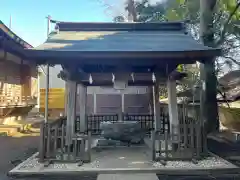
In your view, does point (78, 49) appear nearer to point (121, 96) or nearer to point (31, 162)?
point (31, 162)

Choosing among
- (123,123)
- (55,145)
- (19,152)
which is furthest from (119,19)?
(55,145)

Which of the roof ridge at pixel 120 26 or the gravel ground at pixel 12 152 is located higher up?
the roof ridge at pixel 120 26

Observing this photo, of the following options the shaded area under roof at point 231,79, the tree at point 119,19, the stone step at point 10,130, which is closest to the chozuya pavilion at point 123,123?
Answer: the shaded area under roof at point 231,79

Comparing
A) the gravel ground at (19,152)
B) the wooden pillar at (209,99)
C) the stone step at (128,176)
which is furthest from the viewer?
the wooden pillar at (209,99)

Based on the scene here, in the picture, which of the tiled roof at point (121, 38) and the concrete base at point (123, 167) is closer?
the concrete base at point (123, 167)

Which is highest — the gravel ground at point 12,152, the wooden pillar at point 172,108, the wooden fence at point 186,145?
the wooden pillar at point 172,108

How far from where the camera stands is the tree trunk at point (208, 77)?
9.36 meters

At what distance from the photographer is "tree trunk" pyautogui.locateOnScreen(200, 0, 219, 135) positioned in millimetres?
9359

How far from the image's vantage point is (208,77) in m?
9.88

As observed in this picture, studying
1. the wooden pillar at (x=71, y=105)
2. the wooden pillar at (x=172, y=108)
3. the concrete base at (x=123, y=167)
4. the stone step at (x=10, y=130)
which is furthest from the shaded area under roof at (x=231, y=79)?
the stone step at (x=10, y=130)

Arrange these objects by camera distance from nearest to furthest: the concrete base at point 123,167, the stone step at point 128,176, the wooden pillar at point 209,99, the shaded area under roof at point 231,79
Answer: the stone step at point 128,176 → the concrete base at point 123,167 → the wooden pillar at point 209,99 → the shaded area under roof at point 231,79

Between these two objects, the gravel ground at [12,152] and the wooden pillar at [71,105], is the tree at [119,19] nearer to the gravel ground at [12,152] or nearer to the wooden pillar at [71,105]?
the gravel ground at [12,152]

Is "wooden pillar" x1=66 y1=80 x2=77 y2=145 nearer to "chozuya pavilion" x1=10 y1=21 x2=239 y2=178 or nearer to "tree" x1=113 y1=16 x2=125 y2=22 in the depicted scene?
"chozuya pavilion" x1=10 y1=21 x2=239 y2=178

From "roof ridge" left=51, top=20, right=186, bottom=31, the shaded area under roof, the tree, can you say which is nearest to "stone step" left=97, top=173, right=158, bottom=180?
"roof ridge" left=51, top=20, right=186, bottom=31
